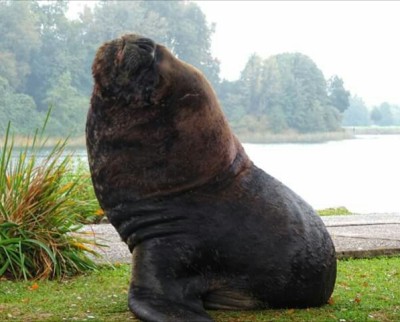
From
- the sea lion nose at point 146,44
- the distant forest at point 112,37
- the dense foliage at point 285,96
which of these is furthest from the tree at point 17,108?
the sea lion nose at point 146,44

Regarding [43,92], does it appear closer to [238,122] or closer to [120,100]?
[238,122]

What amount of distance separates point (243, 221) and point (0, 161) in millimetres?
3284

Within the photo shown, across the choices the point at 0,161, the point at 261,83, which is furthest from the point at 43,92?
the point at 0,161

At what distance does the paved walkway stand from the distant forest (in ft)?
20.9

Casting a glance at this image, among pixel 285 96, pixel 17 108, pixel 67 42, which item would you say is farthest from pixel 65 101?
pixel 285 96

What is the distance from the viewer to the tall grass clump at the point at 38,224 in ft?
19.7

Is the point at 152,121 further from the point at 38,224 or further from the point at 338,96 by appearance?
the point at 338,96

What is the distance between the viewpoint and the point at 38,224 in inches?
247

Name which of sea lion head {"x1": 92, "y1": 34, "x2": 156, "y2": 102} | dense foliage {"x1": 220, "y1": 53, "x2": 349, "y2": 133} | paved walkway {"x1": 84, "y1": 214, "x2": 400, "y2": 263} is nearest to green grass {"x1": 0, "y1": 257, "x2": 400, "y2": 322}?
paved walkway {"x1": 84, "y1": 214, "x2": 400, "y2": 263}

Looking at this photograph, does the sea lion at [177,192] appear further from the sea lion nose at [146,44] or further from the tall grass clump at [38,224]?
the tall grass clump at [38,224]

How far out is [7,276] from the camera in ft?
A: 19.5

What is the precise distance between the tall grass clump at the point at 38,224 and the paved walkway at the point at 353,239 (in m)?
0.30

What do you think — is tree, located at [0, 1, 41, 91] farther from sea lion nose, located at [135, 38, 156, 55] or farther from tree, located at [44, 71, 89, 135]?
sea lion nose, located at [135, 38, 156, 55]

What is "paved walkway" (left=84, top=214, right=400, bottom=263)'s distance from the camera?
701 cm
